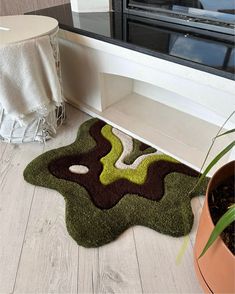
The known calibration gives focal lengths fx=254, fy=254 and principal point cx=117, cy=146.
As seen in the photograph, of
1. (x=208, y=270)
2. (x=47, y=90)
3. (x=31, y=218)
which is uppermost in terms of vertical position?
(x=47, y=90)

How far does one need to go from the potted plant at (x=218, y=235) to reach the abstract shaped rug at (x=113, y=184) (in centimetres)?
19

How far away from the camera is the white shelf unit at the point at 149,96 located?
85 cm

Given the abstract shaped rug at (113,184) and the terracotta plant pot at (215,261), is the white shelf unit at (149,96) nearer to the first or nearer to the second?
the abstract shaped rug at (113,184)

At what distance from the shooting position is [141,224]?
837 millimetres

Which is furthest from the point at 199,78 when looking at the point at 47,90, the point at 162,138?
the point at 47,90

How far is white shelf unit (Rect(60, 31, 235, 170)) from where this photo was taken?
85 centimetres

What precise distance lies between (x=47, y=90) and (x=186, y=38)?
59cm

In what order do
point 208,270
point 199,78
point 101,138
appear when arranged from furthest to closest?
point 101,138, point 199,78, point 208,270

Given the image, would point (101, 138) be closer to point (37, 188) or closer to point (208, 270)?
point (37, 188)

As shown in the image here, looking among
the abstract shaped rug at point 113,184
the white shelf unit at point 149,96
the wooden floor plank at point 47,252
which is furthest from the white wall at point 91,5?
the wooden floor plank at point 47,252

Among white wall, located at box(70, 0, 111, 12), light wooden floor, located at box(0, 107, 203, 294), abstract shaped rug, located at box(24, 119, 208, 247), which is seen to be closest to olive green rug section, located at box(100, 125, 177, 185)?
abstract shaped rug, located at box(24, 119, 208, 247)

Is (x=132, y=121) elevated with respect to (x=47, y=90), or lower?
lower

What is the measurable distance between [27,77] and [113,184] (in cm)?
51

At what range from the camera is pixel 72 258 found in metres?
0.76
